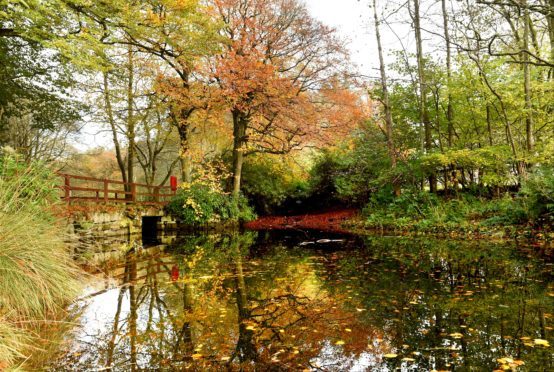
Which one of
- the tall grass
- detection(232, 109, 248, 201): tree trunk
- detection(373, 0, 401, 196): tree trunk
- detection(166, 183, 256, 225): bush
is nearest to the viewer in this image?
the tall grass

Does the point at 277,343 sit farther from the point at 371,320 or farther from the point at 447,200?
the point at 447,200

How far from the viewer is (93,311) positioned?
13.6 ft

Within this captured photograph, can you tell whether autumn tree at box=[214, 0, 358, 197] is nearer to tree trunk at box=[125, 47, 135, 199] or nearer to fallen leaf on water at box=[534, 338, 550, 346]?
tree trunk at box=[125, 47, 135, 199]

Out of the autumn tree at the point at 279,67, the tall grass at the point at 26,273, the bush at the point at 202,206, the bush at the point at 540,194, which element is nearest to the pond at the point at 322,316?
the tall grass at the point at 26,273

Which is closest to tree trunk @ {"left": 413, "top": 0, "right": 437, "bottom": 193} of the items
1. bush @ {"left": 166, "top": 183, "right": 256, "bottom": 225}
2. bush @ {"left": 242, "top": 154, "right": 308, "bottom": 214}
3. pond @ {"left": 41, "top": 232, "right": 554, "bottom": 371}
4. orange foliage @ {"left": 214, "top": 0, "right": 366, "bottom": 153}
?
orange foliage @ {"left": 214, "top": 0, "right": 366, "bottom": 153}

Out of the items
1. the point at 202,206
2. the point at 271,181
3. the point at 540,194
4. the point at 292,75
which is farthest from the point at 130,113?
the point at 540,194

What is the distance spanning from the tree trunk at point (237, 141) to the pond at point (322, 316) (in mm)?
9719

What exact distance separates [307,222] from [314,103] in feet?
19.4

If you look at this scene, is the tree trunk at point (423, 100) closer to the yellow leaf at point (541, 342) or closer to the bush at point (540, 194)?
Result: the bush at point (540, 194)

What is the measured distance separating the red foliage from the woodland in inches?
39.3

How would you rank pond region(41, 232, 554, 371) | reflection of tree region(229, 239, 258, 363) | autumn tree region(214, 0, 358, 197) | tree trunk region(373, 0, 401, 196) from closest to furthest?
pond region(41, 232, 554, 371) → reflection of tree region(229, 239, 258, 363) → tree trunk region(373, 0, 401, 196) → autumn tree region(214, 0, 358, 197)

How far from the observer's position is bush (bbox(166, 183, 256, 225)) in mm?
15047

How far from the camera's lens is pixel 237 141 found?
16.0 meters

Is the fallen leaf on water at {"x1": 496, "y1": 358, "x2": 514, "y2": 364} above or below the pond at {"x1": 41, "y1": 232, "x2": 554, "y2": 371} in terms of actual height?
above
